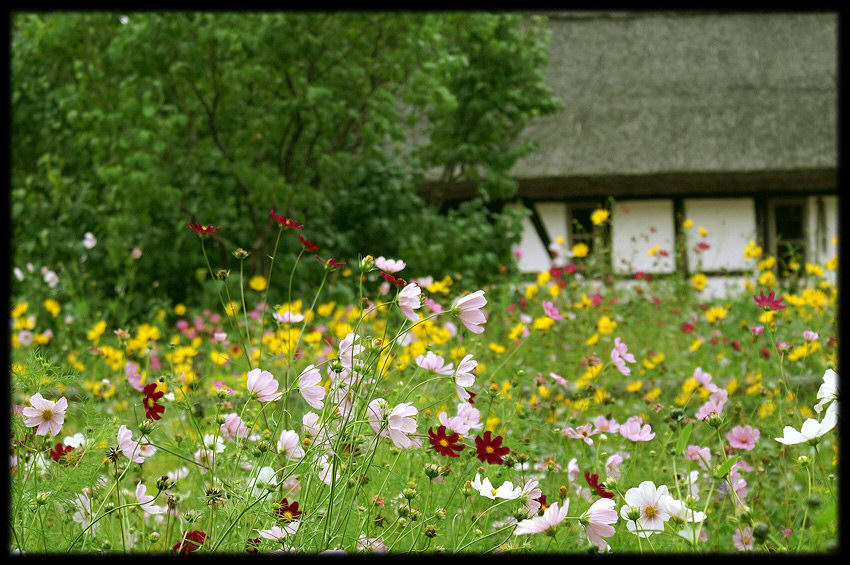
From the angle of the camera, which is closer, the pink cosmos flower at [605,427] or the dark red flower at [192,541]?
the dark red flower at [192,541]

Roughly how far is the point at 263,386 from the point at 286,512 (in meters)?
0.19

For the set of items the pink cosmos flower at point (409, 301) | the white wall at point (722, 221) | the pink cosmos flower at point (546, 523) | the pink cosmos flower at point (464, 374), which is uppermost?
the pink cosmos flower at point (409, 301)

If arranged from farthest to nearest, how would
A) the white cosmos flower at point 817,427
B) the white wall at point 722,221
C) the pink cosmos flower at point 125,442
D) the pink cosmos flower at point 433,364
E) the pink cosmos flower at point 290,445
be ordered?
the white wall at point 722,221 < the pink cosmos flower at point 433,364 < the pink cosmos flower at point 290,445 < the pink cosmos flower at point 125,442 < the white cosmos flower at point 817,427

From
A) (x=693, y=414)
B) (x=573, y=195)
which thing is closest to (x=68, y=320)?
(x=693, y=414)

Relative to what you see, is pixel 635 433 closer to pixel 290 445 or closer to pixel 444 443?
pixel 444 443

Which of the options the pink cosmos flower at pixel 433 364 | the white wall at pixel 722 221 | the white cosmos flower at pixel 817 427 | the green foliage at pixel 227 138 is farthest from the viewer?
the white wall at pixel 722 221

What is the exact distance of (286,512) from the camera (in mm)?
1171

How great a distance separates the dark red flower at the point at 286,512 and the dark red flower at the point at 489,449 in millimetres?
308

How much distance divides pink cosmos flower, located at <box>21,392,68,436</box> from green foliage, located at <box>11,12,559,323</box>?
3852 mm

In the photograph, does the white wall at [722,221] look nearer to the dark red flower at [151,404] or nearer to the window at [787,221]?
the window at [787,221]

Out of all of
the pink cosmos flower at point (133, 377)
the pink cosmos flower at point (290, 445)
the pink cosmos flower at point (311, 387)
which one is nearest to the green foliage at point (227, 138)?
the pink cosmos flower at point (133, 377)

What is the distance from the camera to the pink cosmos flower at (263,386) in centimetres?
115

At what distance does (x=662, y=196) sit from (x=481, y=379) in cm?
878

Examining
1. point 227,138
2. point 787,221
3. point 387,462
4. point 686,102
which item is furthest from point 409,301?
point 787,221
